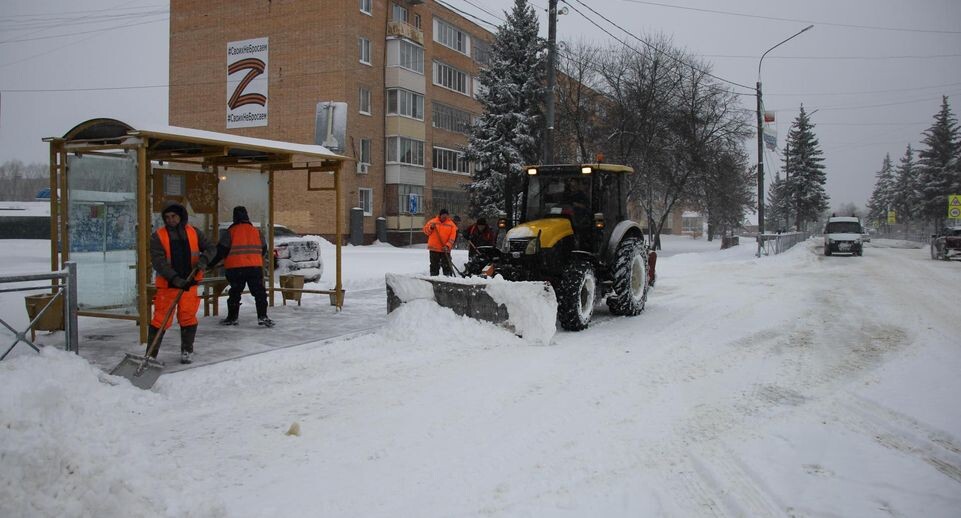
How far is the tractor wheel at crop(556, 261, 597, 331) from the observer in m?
9.42

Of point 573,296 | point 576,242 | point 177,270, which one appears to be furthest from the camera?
point 576,242

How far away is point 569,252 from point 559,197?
1.02 meters

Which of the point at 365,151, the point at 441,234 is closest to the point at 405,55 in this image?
the point at 365,151

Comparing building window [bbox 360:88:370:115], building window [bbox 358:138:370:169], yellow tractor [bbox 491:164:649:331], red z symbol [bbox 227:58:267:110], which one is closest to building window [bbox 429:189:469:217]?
building window [bbox 358:138:370:169]

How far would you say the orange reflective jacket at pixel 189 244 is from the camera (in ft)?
22.8

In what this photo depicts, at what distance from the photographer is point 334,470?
444cm

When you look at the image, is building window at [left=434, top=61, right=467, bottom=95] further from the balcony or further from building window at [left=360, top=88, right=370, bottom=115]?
building window at [left=360, top=88, right=370, bottom=115]

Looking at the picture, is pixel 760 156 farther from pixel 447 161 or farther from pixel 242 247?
pixel 242 247

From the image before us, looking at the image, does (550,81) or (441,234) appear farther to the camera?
(550,81)

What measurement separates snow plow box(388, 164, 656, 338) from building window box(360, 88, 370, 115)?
28.9 m

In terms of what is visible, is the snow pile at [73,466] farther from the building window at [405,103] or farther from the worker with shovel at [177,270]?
the building window at [405,103]

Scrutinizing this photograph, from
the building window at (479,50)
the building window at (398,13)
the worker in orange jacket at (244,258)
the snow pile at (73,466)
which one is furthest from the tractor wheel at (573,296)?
the building window at (479,50)

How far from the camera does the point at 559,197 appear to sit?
10.8 metres

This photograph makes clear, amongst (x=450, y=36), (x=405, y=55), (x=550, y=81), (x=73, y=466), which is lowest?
(x=73, y=466)
